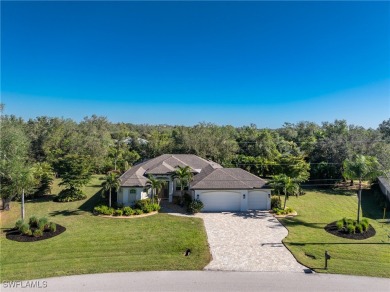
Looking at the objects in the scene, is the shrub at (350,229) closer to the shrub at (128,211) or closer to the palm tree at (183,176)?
the palm tree at (183,176)

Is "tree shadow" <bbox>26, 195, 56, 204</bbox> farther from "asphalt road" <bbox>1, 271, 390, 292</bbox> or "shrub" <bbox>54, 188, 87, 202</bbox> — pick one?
"asphalt road" <bbox>1, 271, 390, 292</bbox>

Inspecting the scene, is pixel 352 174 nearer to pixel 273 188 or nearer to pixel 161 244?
pixel 273 188

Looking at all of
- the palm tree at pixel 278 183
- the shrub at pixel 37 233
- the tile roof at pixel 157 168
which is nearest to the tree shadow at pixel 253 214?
the palm tree at pixel 278 183

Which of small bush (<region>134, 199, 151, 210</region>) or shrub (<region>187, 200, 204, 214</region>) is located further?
small bush (<region>134, 199, 151, 210</region>)

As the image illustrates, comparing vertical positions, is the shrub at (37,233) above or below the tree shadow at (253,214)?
above

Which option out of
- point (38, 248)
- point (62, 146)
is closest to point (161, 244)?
point (38, 248)

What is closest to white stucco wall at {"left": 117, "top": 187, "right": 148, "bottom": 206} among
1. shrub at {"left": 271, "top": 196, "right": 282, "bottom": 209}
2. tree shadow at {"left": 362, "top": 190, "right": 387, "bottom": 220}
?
shrub at {"left": 271, "top": 196, "right": 282, "bottom": 209}
